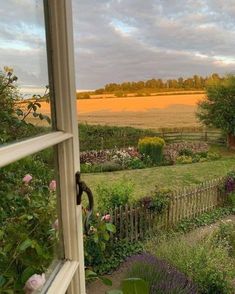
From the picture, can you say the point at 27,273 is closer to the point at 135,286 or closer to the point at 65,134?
the point at 65,134

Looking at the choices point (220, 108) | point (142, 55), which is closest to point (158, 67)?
point (142, 55)

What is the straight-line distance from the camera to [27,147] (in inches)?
22.1

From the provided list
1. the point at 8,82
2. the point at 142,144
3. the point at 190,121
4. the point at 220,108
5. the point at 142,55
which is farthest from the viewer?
the point at 190,121

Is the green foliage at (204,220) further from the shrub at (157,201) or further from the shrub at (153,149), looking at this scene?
the shrub at (153,149)

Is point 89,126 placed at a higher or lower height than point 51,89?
lower

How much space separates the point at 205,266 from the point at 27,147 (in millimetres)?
2322

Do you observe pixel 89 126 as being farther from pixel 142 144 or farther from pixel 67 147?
pixel 67 147

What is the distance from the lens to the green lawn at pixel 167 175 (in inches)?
288

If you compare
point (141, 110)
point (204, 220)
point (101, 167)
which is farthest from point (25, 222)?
point (141, 110)

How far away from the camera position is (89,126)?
33.5ft

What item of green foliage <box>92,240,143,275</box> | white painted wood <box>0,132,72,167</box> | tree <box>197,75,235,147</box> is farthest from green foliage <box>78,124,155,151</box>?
white painted wood <box>0,132,72,167</box>

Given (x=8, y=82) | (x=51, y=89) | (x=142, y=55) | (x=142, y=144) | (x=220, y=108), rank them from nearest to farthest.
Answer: (x=8, y=82)
(x=51, y=89)
(x=142, y=55)
(x=142, y=144)
(x=220, y=108)

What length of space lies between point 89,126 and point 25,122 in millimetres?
9601

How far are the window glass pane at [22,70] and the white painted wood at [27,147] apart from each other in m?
0.02
